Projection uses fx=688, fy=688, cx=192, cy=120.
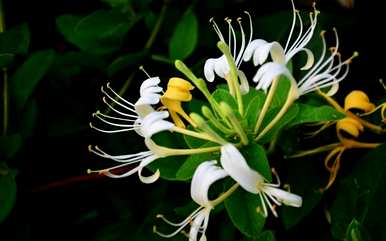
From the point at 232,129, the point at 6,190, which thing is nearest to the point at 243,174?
the point at 232,129

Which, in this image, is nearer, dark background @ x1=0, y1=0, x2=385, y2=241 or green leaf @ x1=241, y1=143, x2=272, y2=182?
green leaf @ x1=241, y1=143, x2=272, y2=182

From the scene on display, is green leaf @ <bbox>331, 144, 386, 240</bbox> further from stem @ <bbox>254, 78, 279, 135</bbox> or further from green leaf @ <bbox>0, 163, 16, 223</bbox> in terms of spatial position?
green leaf @ <bbox>0, 163, 16, 223</bbox>

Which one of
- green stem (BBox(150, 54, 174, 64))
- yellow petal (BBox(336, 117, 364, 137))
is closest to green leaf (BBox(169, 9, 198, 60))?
green stem (BBox(150, 54, 174, 64))

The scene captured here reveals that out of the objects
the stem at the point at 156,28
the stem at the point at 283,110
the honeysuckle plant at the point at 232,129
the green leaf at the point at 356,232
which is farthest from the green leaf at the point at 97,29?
the green leaf at the point at 356,232

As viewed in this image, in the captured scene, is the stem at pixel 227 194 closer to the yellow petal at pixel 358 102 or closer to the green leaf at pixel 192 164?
the green leaf at pixel 192 164

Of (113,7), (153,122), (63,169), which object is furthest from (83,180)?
(153,122)

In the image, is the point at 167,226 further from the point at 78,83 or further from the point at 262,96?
the point at 78,83
